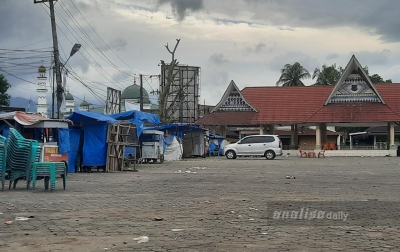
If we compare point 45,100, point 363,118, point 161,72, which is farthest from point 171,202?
point 45,100

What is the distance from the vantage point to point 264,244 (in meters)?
6.34

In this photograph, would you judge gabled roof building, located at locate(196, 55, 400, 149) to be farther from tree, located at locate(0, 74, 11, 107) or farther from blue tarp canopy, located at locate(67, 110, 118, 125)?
blue tarp canopy, located at locate(67, 110, 118, 125)

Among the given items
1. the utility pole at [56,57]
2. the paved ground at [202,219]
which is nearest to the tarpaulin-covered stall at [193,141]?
the utility pole at [56,57]

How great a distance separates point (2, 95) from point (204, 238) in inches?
1913

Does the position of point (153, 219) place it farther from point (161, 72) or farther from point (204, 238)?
point (161, 72)

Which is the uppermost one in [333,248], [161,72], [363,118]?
[161,72]

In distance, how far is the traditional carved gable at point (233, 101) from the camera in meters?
49.6

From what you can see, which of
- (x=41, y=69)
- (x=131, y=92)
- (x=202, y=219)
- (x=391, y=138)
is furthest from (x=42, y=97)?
(x=202, y=219)

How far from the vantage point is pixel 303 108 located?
159 feet

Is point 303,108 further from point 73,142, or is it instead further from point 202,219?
point 202,219

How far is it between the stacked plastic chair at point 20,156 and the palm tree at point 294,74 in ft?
196

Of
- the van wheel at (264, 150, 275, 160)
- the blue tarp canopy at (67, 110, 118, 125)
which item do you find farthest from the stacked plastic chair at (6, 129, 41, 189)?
the van wheel at (264, 150, 275, 160)

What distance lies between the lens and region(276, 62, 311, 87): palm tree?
229 feet

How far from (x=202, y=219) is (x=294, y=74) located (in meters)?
63.3
